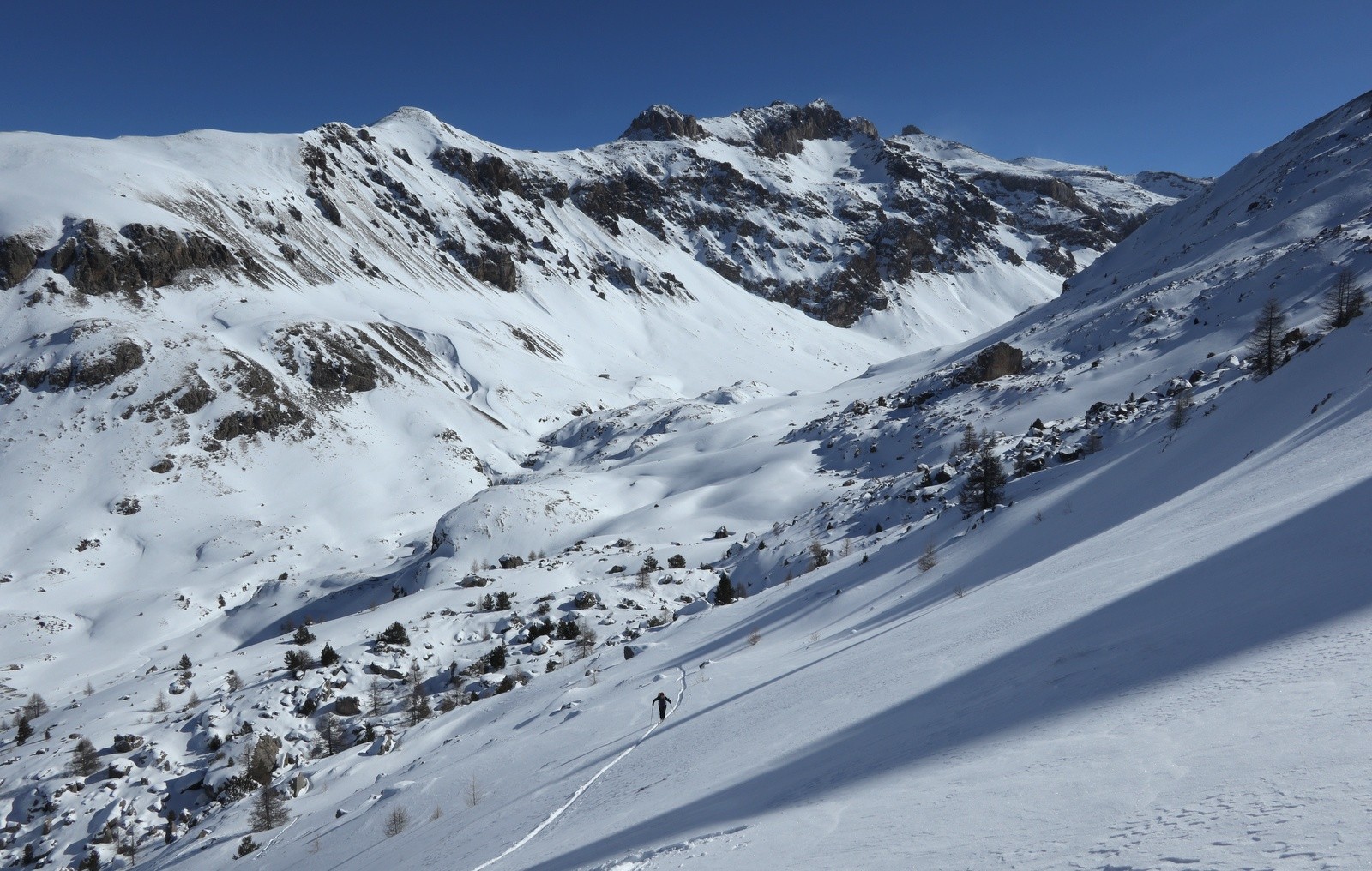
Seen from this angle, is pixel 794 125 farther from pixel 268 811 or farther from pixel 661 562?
pixel 268 811

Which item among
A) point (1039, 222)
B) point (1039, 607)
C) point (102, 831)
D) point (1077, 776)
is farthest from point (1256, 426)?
point (1039, 222)

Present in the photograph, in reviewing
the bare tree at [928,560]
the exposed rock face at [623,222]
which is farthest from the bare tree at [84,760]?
the exposed rock face at [623,222]

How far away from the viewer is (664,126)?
151 m

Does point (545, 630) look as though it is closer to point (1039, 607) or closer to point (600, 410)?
point (1039, 607)

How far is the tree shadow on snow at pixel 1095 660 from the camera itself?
4414 millimetres

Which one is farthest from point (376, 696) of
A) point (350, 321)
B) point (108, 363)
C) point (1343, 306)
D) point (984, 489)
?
point (350, 321)

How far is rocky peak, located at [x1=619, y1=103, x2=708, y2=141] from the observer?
15000cm

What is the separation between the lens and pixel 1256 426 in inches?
472

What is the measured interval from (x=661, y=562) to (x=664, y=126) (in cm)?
A: 14213

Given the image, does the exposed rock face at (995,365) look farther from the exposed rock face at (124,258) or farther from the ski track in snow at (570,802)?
the exposed rock face at (124,258)

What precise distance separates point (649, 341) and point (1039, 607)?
83638 mm

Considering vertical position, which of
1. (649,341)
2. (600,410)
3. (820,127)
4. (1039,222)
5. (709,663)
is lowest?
(709,663)

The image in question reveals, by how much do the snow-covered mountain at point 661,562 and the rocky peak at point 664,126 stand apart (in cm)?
7946

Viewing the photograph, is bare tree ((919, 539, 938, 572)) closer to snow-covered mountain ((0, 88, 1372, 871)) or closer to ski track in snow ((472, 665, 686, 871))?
snow-covered mountain ((0, 88, 1372, 871))
